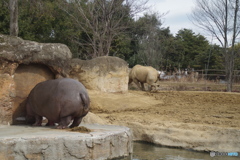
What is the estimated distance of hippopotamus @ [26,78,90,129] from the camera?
6281 mm

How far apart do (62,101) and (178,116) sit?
15.8 feet

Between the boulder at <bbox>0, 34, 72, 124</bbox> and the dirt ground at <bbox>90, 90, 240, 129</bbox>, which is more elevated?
the boulder at <bbox>0, 34, 72, 124</bbox>

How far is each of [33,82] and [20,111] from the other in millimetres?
678

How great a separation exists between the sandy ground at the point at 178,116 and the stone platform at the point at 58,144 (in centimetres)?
247

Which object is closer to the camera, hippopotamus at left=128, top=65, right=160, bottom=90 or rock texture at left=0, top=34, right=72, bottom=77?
rock texture at left=0, top=34, right=72, bottom=77

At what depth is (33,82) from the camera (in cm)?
767

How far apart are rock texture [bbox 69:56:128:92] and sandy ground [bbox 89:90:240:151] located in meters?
0.33

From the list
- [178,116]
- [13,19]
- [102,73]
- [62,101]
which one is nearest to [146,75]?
[102,73]

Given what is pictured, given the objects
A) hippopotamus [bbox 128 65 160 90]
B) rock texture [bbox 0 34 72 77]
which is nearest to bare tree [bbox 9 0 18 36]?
rock texture [bbox 0 34 72 77]

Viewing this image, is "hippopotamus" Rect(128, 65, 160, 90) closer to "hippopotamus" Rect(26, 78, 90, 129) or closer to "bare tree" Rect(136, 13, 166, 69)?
"bare tree" Rect(136, 13, 166, 69)

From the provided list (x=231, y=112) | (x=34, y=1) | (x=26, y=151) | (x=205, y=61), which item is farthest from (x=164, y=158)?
(x=205, y=61)

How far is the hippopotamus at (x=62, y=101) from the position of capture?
6.28 metres

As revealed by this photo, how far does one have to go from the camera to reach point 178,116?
10.2m

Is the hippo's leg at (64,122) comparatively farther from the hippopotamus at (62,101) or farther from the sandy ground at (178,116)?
the sandy ground at (178,116)
